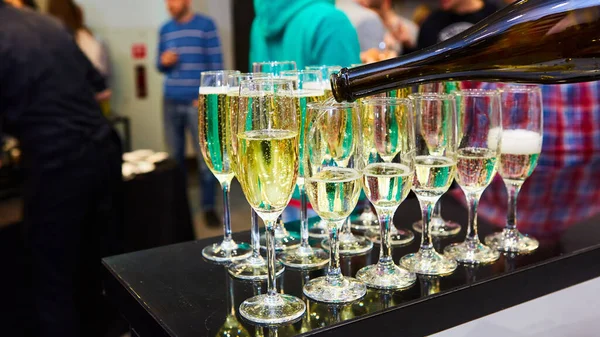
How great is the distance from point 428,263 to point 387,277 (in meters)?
0.08

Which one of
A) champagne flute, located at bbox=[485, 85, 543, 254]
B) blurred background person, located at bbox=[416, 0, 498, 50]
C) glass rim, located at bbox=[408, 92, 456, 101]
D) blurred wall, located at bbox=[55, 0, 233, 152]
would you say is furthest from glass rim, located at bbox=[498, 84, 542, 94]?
blurred wall, located at bbox=[55, 0, 233, 152]

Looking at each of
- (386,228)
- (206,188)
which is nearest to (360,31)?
(386,228)

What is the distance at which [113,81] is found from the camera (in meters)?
5.25

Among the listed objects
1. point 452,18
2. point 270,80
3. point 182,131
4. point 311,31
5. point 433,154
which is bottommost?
point 182,131

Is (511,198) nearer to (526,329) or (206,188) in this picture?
(526,329)

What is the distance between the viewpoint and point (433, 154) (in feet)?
2.72

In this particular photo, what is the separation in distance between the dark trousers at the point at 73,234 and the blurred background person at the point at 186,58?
5.68 feet

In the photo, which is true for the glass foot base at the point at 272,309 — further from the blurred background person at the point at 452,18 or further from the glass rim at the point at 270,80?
the blurred background person at the point at 452,18

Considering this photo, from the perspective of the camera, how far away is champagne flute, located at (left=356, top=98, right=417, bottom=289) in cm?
76

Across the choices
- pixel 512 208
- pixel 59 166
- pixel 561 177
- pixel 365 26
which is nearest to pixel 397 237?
pixel 512 208

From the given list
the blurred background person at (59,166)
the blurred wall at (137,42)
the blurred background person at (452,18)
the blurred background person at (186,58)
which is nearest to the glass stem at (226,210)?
the blurred background person at (59,166)

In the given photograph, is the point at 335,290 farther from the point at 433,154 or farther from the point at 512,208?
the point at 512,208

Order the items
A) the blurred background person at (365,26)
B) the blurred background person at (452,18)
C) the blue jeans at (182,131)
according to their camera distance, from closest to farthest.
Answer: the blurred background person at (365,26)
the blurred background person at (452,18)
the blue jeans at (182,131)

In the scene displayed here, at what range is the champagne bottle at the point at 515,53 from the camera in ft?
2.24
